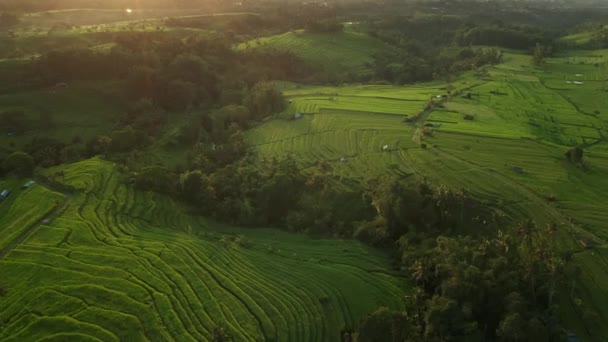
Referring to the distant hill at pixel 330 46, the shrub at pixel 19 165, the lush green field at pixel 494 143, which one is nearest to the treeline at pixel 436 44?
the distant hill at pixel 330 46

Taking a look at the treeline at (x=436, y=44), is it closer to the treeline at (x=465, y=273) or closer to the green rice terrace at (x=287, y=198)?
the green rice terrace at (x=287, y=198)

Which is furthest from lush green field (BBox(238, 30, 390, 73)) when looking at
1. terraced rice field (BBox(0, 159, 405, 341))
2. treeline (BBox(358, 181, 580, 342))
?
terraced rice field (BBox(0, 159, 405, 341))

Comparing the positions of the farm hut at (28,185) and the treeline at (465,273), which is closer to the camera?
the treeline at (465,273)

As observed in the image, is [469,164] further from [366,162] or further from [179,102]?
[179,102]

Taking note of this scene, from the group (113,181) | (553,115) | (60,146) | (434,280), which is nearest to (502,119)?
(553,115)

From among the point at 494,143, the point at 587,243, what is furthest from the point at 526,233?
the point at 494,143

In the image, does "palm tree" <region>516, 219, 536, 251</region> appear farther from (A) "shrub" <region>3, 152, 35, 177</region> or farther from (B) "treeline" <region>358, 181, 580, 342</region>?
(A) "shrub" <region>3, 152, 35, 177</region>
